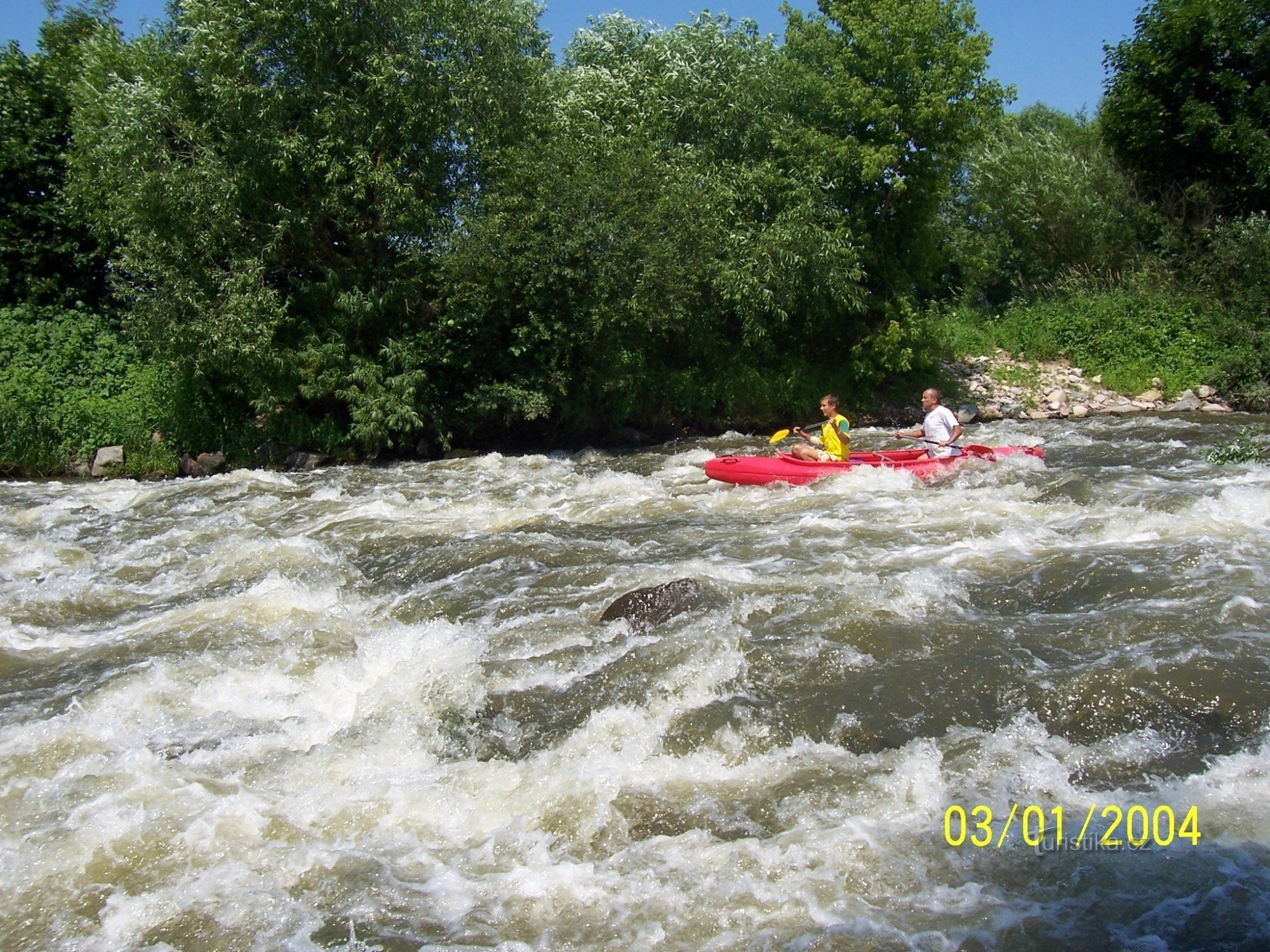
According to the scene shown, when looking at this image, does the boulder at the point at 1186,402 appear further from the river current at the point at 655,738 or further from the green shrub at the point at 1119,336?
the river current at the point at 655,738

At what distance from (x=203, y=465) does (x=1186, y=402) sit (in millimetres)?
16577

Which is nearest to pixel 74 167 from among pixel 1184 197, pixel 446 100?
pixel 446 100

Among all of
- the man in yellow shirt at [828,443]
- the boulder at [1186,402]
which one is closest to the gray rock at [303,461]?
the man in yellow shirt at [828,443]

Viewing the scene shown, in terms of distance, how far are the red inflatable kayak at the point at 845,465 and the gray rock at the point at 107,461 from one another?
8.99 m

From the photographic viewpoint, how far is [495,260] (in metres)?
14.3

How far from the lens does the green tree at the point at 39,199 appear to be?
16078 mm

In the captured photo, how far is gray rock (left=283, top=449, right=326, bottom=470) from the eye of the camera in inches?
567

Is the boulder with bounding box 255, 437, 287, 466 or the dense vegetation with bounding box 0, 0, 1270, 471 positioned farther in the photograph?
the boulder with bounding box 255, 437, 287, 466

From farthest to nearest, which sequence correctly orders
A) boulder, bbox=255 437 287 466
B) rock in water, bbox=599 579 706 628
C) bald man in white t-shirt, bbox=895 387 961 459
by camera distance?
boulder, bbox=255 437 287 466 → bald man in white t-shirt, bbox=895 387 961 459 → rock in water, bbox=599 579 706 628

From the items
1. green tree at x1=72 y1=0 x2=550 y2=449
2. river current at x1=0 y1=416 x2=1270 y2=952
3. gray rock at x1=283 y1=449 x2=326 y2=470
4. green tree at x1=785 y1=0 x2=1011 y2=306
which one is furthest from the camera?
green tree at x1=785 y1=0 x2=1011 y2=306
